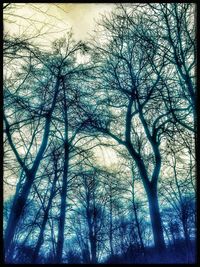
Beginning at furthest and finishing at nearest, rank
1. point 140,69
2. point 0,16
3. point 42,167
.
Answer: point 42,167
point 140,69
point 0,16

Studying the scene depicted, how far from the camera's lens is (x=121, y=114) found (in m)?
15.7

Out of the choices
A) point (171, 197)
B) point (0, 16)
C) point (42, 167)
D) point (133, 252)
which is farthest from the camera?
point (171, 197)

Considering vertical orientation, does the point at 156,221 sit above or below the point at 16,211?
below

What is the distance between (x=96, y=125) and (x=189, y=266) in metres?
12.5

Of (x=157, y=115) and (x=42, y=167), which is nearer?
(x=157, y=115)

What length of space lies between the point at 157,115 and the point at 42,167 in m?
7.39

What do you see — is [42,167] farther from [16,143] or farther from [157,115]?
[157,115]

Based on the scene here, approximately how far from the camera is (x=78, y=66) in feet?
45.4

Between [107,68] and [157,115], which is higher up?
[107,68]

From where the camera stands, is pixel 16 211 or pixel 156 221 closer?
pixel 156 221

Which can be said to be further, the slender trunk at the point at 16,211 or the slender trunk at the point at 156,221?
the slender trunk at the point at 16,211

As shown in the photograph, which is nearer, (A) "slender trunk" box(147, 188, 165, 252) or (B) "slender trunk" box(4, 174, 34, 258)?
(A) "slender trunk" box(147, 188, 165, 252)

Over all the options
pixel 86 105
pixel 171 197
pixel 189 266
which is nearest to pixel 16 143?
pixel 86 105

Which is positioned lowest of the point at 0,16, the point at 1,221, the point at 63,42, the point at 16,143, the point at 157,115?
the point at 1,221
